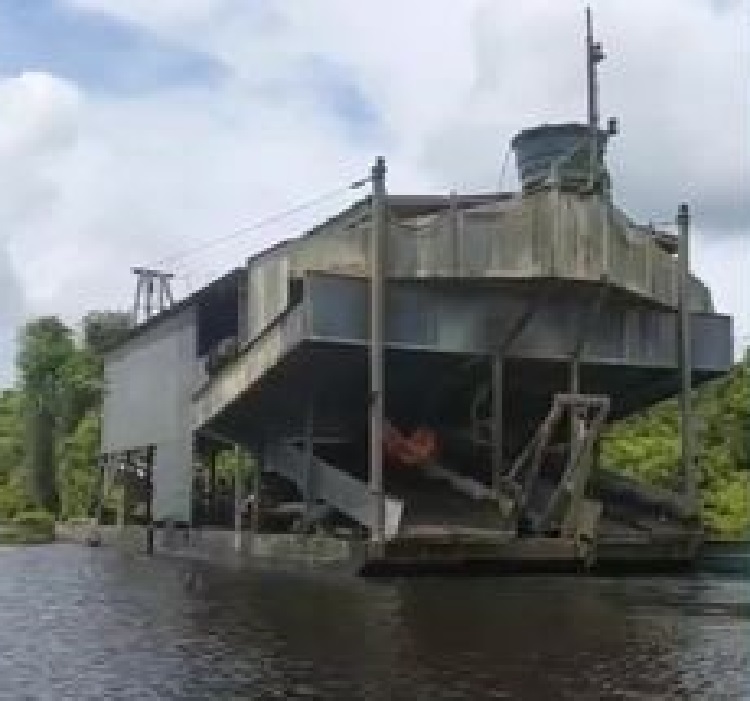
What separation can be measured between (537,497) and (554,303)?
17.0 ft

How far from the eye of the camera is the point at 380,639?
20.0m

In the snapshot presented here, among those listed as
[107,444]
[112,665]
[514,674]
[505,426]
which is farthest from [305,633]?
[107,444]

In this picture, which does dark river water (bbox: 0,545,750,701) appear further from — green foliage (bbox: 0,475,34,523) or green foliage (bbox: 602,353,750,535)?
green foliage (bbox: 0,475,34,523)

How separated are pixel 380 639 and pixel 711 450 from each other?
3702 cm

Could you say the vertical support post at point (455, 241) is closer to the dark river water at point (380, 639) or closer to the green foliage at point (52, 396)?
the dark river water at point (380, 639)

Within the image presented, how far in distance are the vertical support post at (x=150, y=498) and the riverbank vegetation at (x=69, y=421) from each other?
7889mm

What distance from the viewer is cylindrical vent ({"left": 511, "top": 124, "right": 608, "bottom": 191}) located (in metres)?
38.1

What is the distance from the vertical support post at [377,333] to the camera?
33469mm

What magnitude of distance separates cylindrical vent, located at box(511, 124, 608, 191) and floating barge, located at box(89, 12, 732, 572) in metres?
0.06

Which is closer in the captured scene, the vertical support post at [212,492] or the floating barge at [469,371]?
the floating barge at [469,371]

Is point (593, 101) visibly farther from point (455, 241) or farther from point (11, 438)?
point (11, 438)

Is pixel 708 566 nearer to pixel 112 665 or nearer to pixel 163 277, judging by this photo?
pixel 112 665

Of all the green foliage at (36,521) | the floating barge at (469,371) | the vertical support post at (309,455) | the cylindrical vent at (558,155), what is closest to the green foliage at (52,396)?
the green foliage at (36,521)

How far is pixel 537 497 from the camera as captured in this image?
37.5m
